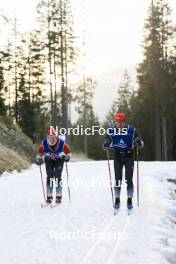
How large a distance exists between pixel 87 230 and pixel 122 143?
3032mm

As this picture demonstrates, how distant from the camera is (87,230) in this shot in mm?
10109

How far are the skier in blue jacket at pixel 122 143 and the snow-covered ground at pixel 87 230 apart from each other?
794mm

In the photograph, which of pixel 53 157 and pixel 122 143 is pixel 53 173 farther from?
pixel 122 143

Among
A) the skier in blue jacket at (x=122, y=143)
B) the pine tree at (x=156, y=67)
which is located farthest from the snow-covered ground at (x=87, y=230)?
the pine tree at (x=156, y=67)

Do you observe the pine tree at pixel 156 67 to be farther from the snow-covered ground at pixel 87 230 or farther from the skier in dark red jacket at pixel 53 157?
the skier in dark red jacket at pixel 53 157

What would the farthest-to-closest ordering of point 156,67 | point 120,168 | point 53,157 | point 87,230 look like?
point 156,67 → point 53,157 → point 120,168 → point 87,230

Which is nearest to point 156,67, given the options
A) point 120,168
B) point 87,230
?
point 120,168

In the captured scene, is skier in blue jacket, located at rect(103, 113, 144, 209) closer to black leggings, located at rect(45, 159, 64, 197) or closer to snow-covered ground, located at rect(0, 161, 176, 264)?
snow-covered ground, located at rect(0, 161, 176, 264)

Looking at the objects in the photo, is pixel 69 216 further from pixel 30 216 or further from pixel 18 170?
pixel 18 170

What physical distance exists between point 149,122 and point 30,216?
42658 mm

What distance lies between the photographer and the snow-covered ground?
811 cm

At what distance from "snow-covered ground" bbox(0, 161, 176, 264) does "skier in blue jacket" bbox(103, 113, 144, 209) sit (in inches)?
31.2

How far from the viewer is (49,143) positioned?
44.5ft

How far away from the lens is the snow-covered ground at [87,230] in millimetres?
8109
